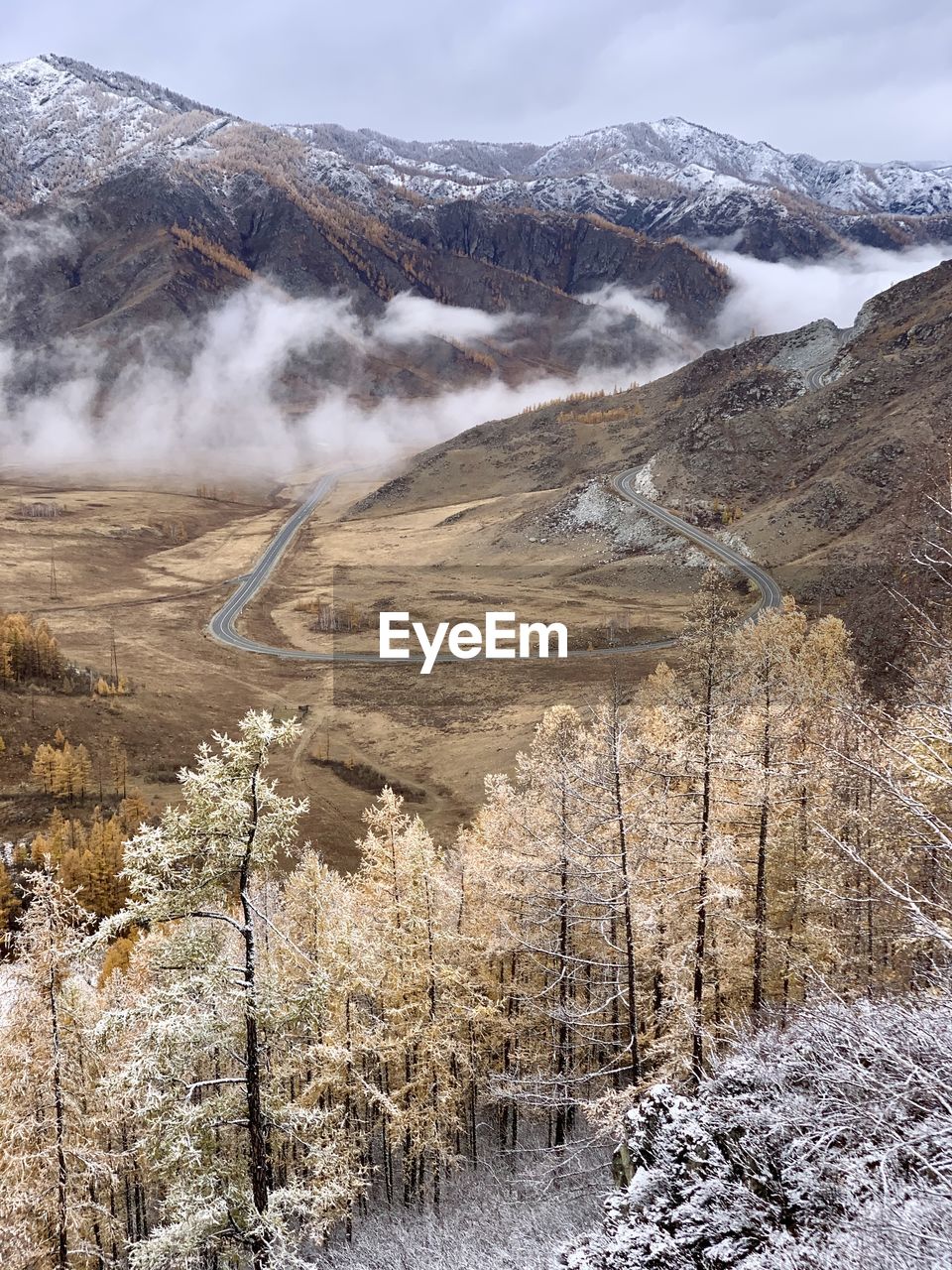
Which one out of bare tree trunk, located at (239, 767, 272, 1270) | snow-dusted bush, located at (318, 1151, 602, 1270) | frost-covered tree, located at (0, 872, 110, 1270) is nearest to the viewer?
bare tree trunk, located at (239, 767, 272, 1270)

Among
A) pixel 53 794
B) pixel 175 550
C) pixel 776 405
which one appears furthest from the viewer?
pixel 175 550

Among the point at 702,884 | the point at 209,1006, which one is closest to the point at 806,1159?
the point at 702,884

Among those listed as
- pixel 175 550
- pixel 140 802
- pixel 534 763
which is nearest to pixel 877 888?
pixel 534 763

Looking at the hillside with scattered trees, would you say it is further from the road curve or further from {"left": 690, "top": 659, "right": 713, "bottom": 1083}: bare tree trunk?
the road curve

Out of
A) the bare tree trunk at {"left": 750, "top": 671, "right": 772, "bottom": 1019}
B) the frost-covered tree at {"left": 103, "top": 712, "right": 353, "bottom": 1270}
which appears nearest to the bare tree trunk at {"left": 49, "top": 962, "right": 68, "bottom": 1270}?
the frost-covered tree at {"left": 103, "top": 712, "right": 353, "bottom": 1270}

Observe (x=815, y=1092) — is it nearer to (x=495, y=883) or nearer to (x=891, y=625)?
(x=495, y=883)

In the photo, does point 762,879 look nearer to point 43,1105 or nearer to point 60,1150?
point 60,1150

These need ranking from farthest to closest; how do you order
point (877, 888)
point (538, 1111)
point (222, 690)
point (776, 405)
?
point (776, 405), point (222, 690), point (538, 1111), point (877, 888)

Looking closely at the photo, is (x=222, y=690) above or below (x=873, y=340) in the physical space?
below

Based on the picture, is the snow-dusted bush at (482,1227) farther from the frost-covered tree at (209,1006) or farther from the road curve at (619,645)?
the road curve at (619,645)

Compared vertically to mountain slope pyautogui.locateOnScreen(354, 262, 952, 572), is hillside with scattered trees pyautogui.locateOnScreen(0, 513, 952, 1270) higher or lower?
lower
